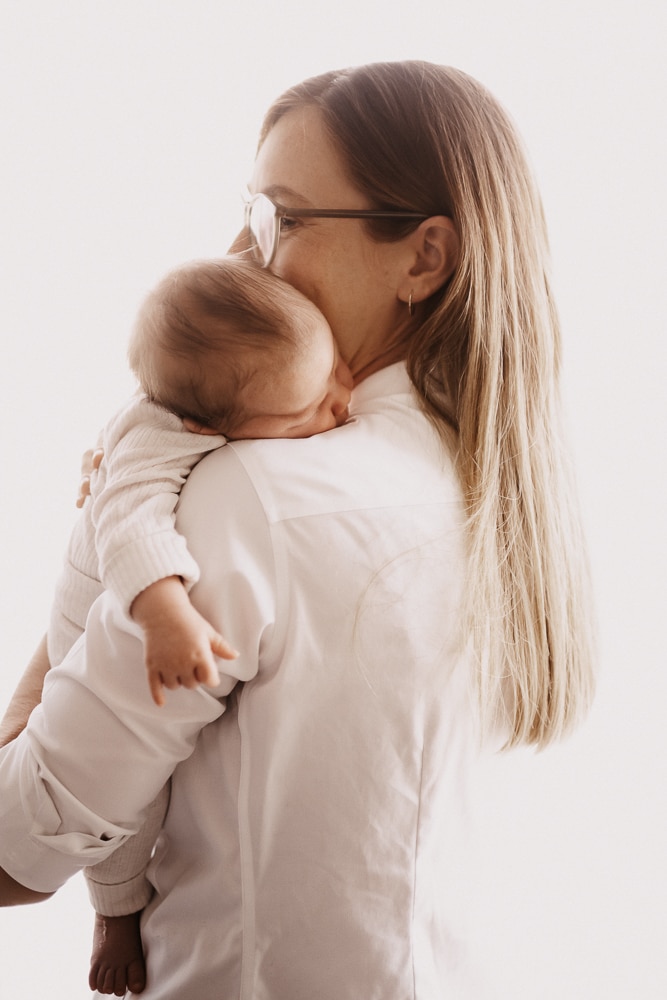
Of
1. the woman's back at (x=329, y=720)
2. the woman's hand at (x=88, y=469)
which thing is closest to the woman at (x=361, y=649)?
the woman's back at (x=329, y=720)

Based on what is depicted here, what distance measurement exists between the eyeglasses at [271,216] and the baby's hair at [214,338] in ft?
0.47

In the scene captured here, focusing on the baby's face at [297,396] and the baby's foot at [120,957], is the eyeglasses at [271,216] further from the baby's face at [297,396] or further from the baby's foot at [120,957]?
the baby's foot at [120,957]

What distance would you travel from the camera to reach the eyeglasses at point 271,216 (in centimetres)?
115

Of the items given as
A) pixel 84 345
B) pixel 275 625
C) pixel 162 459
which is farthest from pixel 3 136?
pixel 275 625

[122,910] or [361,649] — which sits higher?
[361,649]

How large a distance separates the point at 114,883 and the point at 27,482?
1.36 metres

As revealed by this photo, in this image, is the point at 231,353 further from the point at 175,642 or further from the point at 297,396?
the point at 175,642

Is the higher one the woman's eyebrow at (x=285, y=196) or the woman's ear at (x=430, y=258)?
the woman's eyebrow at (x=285, y=196)

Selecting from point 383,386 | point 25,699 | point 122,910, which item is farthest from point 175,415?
point 122,910

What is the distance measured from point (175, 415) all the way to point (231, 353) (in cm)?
10

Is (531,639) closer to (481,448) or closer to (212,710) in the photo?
(481,448)

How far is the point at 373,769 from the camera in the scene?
93 centimetres

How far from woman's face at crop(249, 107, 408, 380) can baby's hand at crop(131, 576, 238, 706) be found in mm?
489

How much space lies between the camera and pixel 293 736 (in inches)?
35.7
